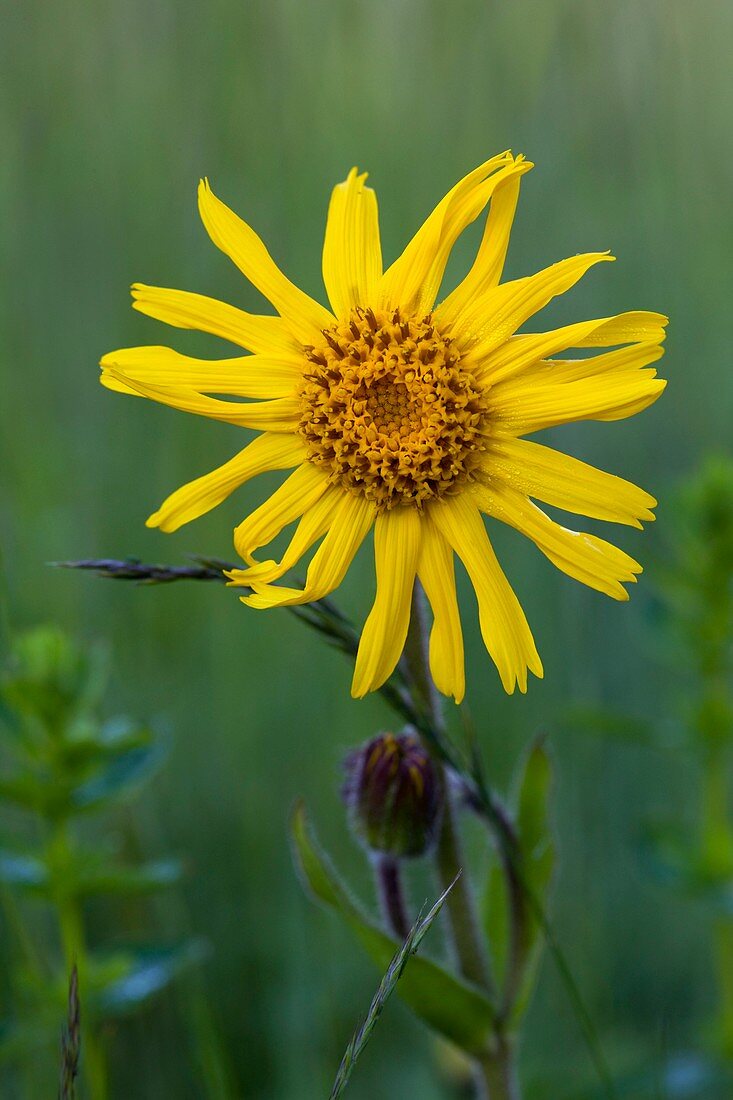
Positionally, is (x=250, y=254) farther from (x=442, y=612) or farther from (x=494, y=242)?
(x=442, y=612)

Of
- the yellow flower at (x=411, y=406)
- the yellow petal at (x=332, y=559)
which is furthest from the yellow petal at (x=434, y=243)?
the yellow petal at (x=332, y=559)

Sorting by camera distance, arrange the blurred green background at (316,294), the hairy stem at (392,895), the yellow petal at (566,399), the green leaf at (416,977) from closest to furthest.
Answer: the yellow petal at (566,399)
the green leaf at (416,977)
the hairy stem at (392,895)
the blurred green background at (316,294)

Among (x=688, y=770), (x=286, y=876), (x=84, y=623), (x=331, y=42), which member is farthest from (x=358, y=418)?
(x=688, y=770)

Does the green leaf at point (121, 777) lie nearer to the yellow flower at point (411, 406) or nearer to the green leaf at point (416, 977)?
the green leaf at point (416, 977)

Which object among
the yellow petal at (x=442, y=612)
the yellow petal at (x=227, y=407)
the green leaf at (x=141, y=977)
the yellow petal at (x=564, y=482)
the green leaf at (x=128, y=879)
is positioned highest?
the yellow petal at (x=227, y=407)

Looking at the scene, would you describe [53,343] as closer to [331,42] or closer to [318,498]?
[331,42]

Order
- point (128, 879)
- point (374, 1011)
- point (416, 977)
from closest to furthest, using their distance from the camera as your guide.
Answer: point (374, 1011) < point (416, 977) < point (128, 879)

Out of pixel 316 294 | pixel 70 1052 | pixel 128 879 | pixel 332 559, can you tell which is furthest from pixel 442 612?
pixel 316 294
